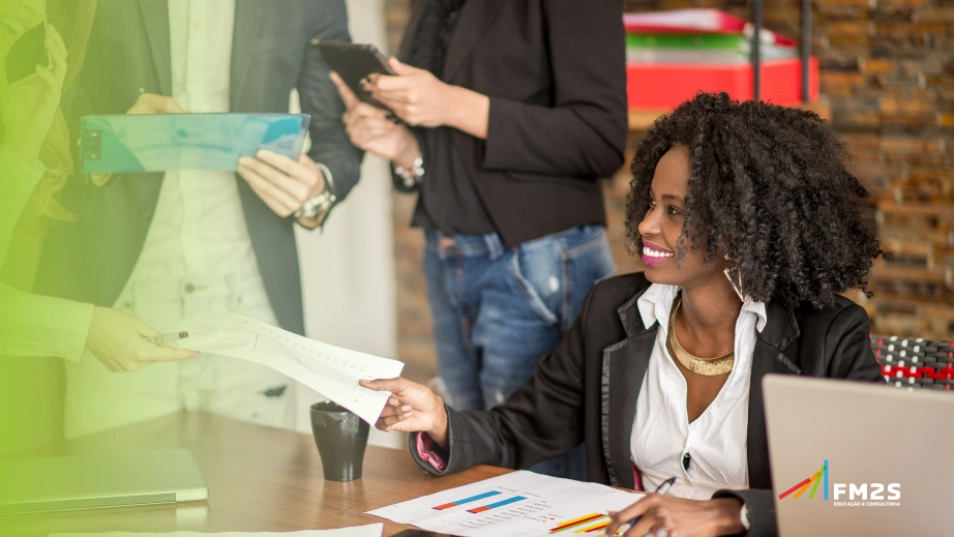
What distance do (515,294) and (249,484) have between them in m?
0.64

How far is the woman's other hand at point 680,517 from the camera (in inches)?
40.3

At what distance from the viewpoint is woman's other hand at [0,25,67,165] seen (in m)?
1.17

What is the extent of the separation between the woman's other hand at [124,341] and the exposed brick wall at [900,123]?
1.26 meters

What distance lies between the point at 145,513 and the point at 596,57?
3.48 ft

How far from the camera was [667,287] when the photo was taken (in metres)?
1.50

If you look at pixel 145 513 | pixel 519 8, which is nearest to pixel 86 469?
pixel 145 513

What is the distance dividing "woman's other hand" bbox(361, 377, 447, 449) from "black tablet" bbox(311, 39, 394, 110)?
1.89 ft

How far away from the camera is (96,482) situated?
1.20 m

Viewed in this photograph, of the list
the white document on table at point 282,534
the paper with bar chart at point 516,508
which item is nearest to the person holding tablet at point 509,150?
the paper with bar chart at point 516,508

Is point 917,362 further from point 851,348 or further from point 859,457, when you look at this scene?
point 859,457

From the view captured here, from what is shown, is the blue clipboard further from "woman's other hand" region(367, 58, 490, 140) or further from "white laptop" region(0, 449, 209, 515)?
"white laptop" region(0, 449, 209, 515)

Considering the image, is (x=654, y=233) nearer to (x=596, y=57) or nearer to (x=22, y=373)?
(x=596, y=57)

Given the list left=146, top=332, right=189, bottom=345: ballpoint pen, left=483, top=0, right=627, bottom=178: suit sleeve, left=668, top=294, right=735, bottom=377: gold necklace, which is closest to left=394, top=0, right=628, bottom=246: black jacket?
left=483, top=0, right=627, bottom=178: suit sleeve
